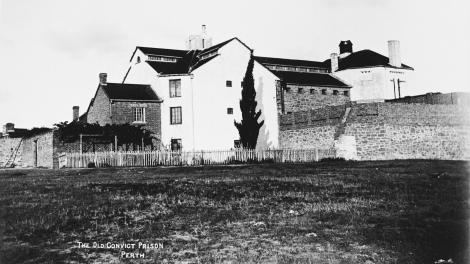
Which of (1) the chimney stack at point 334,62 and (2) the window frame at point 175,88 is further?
(1) the chimney stack at point 334,62

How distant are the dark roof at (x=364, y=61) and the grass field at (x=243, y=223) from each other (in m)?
39.2

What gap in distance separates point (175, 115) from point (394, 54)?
89.7 ft

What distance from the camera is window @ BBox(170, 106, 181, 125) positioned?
40531 millimetres

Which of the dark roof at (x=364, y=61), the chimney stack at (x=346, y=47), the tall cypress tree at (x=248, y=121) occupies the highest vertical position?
the chimney stack at (x=346, y=47)

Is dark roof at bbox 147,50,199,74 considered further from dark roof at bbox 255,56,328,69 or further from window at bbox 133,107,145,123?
dark roof at bbox 255,56,328,69

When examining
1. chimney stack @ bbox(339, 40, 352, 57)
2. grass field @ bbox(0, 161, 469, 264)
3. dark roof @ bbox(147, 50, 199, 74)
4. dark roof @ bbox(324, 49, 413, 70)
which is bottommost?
grass field @ bbox(0, 161, 469, 264)

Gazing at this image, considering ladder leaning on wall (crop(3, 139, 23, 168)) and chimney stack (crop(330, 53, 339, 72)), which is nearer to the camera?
ladder leaning on wall (crop(3, 139, 23, 168))

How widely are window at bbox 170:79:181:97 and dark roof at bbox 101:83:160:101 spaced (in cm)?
148

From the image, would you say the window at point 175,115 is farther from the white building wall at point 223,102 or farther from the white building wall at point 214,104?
the white building wall at point 223,102

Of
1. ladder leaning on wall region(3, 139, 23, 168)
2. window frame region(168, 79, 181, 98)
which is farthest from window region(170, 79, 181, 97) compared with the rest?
ladder leaning on wall region(3, 139, 23, 168)

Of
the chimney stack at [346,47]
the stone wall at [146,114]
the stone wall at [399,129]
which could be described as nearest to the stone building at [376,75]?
the chimney stack at [346,47]

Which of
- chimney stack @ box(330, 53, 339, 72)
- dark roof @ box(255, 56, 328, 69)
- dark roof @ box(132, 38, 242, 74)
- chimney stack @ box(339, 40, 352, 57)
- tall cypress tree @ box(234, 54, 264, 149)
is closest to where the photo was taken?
tall cypress tree @ box(234, 54, 264, 149)

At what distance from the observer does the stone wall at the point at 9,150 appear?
44344 mm

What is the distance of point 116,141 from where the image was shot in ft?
112
